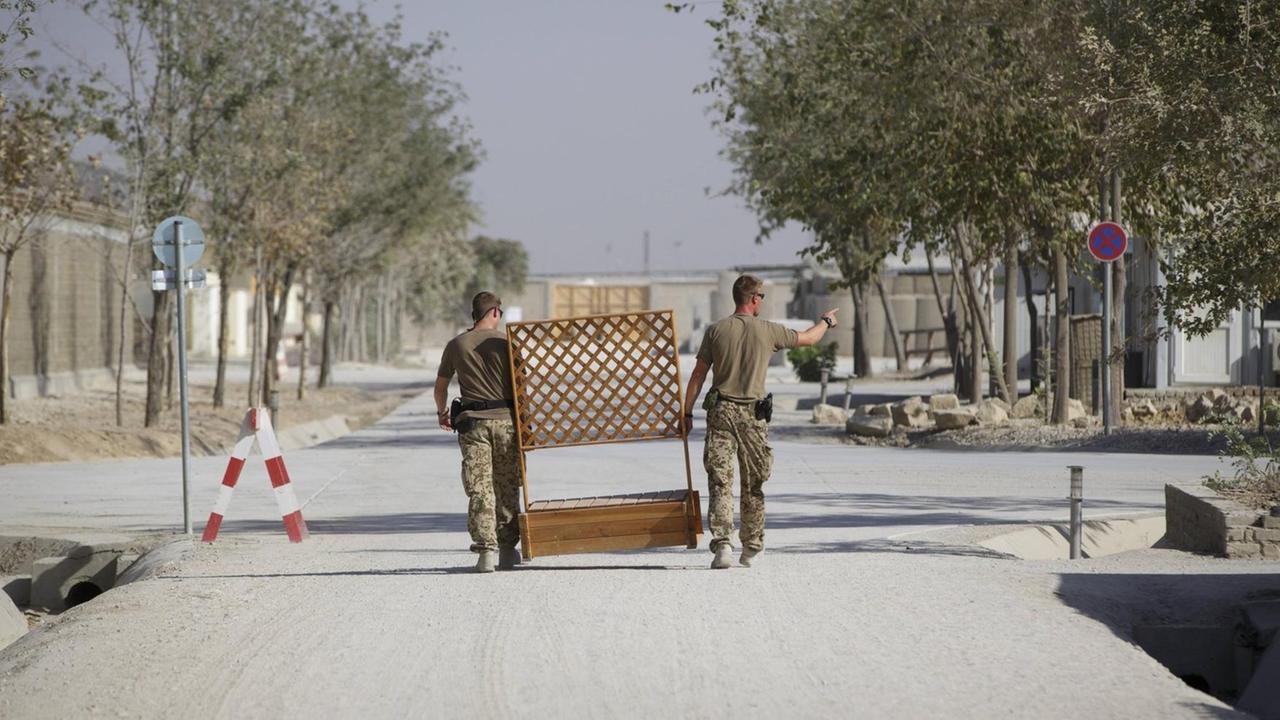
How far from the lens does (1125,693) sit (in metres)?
7.65

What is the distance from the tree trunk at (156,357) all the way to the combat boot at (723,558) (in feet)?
61.4

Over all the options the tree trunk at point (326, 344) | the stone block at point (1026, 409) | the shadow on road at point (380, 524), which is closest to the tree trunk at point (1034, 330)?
the stone block at point (1026, 409)

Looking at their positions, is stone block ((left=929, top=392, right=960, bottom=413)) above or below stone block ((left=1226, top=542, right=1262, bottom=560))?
above

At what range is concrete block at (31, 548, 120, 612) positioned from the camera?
14.0 metres

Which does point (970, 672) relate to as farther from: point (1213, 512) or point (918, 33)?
point (918, 33)

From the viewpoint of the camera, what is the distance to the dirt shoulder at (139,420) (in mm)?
24531

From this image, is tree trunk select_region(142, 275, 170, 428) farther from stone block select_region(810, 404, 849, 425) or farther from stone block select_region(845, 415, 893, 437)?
stone block select_region(810, 404, 849, 425)

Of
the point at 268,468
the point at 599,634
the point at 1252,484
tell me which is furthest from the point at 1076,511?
the point at 268,468

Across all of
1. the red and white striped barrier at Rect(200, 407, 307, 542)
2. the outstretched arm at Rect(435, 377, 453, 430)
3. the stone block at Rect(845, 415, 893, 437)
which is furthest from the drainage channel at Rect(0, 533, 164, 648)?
the stone block at Rect(845, 415, 893, 437)

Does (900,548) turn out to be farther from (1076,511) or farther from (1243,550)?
(1243,550)

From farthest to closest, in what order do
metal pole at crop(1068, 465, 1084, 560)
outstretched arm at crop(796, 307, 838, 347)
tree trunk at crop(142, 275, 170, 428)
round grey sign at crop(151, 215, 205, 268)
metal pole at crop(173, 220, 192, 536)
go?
tree trunk at crop(142, 275, 170, 428) < round grey sign at crop(151, 215, 205, 268) < metal pole at crop(173, 220, 192, 536) < metal pole at crop(1068, 465, 1084, 560) < outstretched arm at crop(796, 307, 838, 347)

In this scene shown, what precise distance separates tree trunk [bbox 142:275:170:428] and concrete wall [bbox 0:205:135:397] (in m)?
1.35

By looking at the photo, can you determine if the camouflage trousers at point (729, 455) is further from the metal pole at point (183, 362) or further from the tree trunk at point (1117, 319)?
the tree trunk at point (1117, 319)

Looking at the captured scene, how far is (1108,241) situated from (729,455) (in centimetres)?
1202
